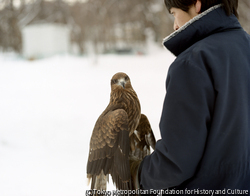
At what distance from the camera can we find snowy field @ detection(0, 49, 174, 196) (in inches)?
83.6

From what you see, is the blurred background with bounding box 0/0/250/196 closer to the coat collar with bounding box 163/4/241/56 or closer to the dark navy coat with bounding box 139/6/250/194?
the dark navy coat with bounding box 139/6/250/194

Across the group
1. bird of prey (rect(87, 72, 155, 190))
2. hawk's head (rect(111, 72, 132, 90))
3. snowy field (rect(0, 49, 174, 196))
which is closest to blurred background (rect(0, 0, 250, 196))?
snowy field (rect(0, 49, 174, 196))

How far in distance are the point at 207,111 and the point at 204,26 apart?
0.96ft

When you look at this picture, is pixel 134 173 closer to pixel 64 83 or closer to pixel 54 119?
pixel 54 119

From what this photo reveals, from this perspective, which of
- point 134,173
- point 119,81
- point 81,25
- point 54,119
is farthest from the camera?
point 81,25

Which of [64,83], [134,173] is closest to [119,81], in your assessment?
[134,173]

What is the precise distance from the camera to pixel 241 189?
0.83 m

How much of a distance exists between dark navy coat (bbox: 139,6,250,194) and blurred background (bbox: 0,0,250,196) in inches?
25.0

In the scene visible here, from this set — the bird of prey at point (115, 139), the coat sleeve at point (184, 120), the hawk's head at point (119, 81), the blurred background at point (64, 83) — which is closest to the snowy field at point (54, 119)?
the blurred background at point (64, 83)

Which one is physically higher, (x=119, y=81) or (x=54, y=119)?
(x=119, y=81)

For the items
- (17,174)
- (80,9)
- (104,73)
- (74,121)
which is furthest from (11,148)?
(80,9)

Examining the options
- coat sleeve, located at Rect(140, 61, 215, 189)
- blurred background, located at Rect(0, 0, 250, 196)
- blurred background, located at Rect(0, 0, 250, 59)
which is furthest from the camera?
blurred background, located at Rect(0, 0, 250, 59)

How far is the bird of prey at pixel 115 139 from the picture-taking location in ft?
3.53

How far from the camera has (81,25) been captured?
323 inches
